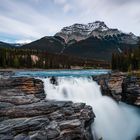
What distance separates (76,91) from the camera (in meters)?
45.7

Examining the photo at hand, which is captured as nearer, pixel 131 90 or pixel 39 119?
pixel 39 119

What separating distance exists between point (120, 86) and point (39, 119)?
33.1 metres

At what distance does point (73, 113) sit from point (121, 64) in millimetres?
67152

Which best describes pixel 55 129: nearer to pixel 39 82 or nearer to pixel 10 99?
pixel 10 99

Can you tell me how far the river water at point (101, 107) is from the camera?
3509 centimetres

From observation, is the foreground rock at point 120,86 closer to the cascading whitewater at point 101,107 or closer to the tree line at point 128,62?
the cascading whitewater at point 101,107

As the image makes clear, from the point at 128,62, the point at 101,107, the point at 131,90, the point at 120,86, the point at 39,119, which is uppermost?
the point at 128,62

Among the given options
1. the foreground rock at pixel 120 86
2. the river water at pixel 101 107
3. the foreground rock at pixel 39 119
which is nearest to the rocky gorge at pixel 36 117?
the foreground rock at pixel 39 119

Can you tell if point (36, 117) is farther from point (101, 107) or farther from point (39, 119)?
point (101, 107)

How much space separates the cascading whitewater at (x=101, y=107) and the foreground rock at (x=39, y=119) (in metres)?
5.87

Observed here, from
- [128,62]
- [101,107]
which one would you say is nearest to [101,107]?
[101,107]

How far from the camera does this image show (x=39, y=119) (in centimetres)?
2380

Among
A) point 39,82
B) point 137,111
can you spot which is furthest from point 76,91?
point 137,111

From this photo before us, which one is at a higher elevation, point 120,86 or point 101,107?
point 120,86
